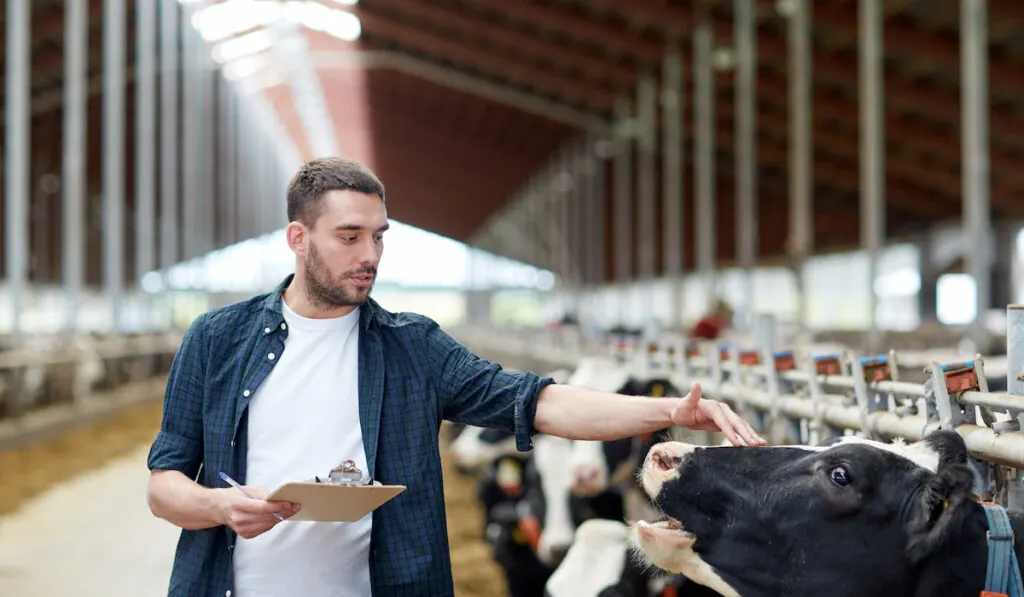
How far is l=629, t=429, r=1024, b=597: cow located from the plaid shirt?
0.46 metres

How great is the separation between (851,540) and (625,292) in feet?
96.7

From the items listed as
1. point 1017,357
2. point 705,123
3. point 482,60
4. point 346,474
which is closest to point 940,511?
point 1017,357

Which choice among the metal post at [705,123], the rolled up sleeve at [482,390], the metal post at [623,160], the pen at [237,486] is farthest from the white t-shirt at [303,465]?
the metal post at [623,160]

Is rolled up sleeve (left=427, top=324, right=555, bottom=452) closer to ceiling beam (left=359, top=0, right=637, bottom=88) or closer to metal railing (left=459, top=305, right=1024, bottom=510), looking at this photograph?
metal railing (left=459, top=305, right=1024, bottom=510)

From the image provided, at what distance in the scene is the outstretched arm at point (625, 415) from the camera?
2426 millimetres

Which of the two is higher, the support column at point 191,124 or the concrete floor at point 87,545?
the support column at point 191,124

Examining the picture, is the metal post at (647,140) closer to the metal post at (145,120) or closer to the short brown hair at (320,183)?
the metal post at (145,120)

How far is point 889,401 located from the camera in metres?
3.07

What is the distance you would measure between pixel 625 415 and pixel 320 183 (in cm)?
87

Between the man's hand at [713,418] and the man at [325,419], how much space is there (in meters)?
0.05

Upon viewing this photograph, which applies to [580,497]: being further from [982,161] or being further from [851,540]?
[982,161]

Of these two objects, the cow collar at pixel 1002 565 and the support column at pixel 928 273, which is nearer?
the cow collar at pixel 1002 565

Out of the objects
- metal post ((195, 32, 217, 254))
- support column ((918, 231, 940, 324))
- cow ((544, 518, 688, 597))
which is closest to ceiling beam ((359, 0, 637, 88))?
metal post ((195, 32, 217, 254))

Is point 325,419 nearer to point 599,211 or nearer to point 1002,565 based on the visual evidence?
point 1002,565
